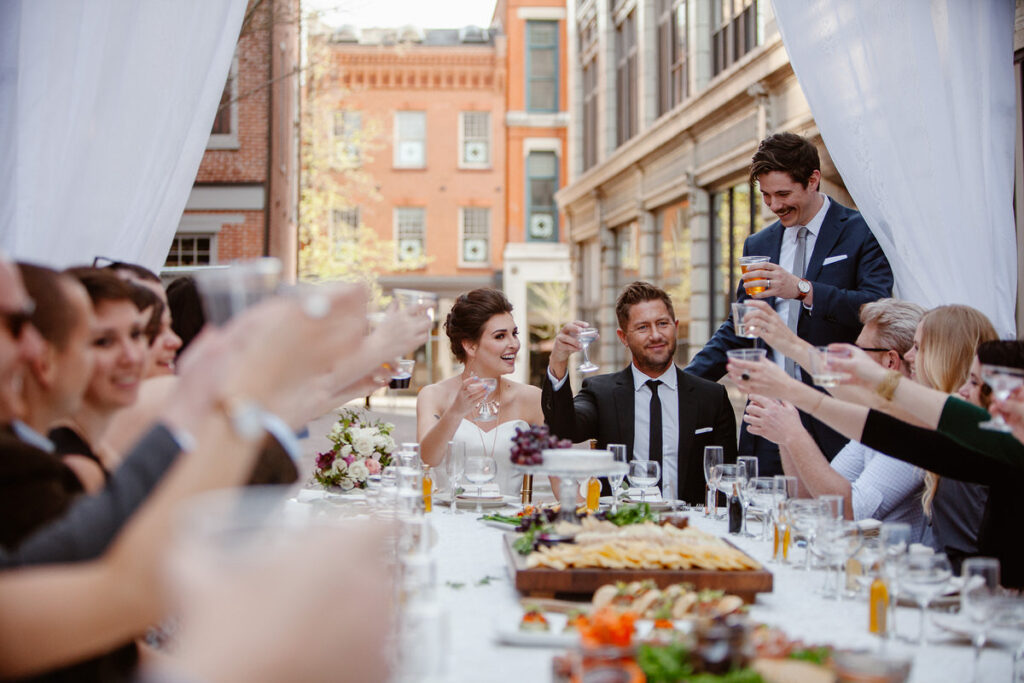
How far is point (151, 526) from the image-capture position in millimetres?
1146

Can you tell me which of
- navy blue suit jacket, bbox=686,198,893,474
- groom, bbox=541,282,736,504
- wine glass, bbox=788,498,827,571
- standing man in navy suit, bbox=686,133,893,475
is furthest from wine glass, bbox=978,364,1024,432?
groom, bbox=541,282,736,504

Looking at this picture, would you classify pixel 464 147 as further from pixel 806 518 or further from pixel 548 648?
pixel 548 648

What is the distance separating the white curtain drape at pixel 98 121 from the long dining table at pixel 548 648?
7.55 ft

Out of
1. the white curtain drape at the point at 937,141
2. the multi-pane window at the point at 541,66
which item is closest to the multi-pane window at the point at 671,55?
the white curtain drape at the point at 937,141

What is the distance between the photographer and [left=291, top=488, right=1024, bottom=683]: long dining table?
1.78 m

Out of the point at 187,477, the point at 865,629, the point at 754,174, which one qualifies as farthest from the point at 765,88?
the point at 187,477

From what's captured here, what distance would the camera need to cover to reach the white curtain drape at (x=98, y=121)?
161 inches

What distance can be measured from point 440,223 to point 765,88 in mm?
19113

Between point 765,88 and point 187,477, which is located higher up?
point 765,88

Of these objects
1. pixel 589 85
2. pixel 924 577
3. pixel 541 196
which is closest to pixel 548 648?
pixel 924 577

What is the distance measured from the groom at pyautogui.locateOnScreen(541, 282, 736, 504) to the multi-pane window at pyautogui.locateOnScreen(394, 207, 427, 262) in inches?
961

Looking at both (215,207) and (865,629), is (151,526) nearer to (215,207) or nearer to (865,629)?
(865,629)

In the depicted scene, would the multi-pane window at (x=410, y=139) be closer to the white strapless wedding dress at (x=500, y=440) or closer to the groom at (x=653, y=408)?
the white strapless wedding dress at (x=500, y=440)

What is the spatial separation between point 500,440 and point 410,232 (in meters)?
24.5
